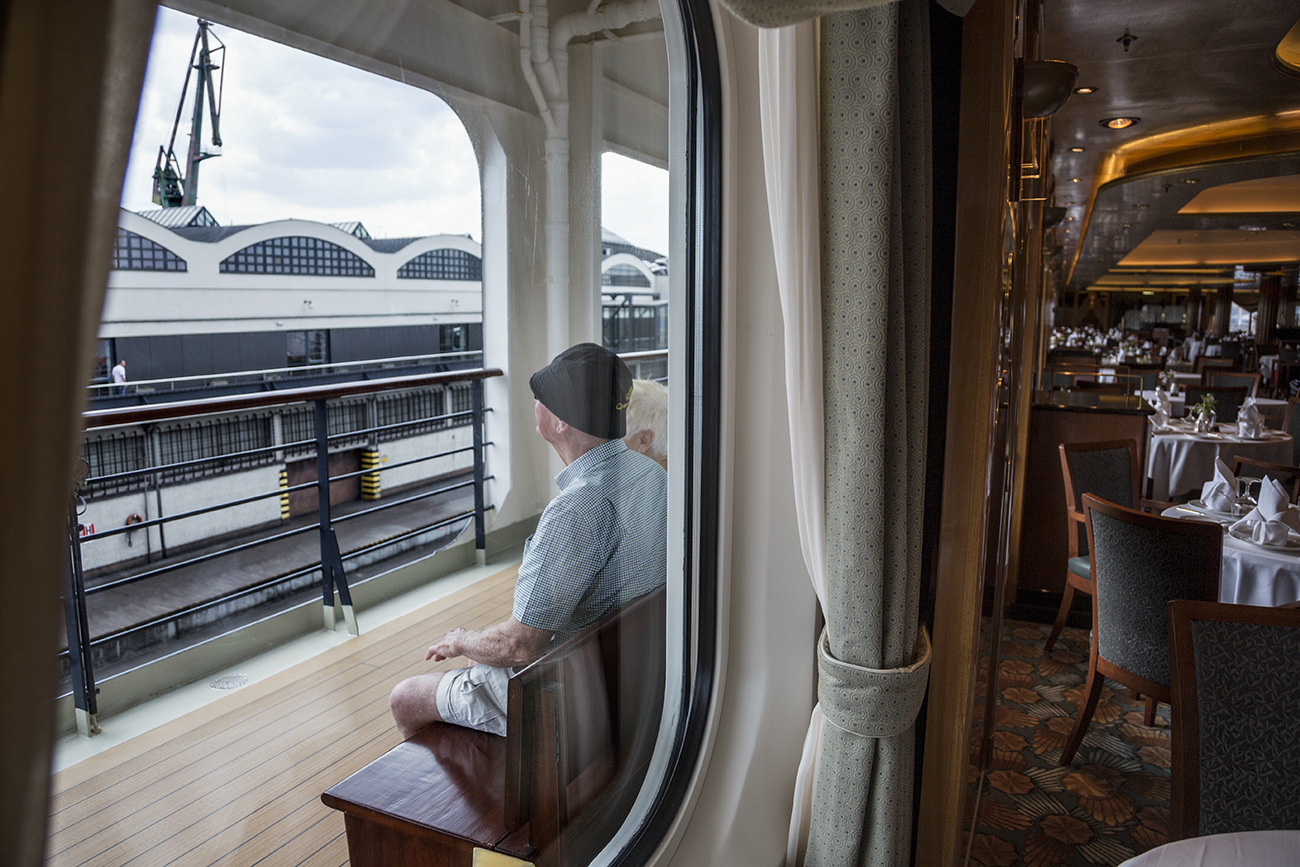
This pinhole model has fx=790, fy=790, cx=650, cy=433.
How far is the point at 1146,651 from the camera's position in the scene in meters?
2.35

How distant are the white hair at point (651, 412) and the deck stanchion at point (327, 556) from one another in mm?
548

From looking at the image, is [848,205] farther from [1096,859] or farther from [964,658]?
[1096,859]

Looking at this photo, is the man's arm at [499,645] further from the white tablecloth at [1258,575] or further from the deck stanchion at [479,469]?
the white tablecloth at [1258,575]

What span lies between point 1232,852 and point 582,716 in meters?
0.99

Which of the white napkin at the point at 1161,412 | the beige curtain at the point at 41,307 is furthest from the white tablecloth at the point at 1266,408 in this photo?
the beige curtain at the point at 41,307

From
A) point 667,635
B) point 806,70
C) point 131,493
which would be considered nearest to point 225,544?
point 131,493

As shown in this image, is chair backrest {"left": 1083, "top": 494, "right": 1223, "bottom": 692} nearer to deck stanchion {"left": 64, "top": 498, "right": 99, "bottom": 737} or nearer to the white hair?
the white hair

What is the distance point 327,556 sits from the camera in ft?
4.84

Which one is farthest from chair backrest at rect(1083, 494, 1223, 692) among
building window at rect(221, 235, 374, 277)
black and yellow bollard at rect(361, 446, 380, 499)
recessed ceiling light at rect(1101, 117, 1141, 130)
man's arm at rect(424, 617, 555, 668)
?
recessed ceiling light at rect(1101, 117, 1141, 130)

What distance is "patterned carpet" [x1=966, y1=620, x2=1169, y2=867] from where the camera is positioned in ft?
6.86

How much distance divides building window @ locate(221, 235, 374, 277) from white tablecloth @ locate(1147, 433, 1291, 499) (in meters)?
5.09

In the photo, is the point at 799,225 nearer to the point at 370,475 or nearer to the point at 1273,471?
the point at 370,475

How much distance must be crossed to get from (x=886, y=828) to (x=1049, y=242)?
28.8 ft

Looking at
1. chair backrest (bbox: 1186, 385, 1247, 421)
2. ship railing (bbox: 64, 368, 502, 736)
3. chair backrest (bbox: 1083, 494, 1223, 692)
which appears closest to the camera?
ship railing (bbox: 64, 368, 502, 736)
